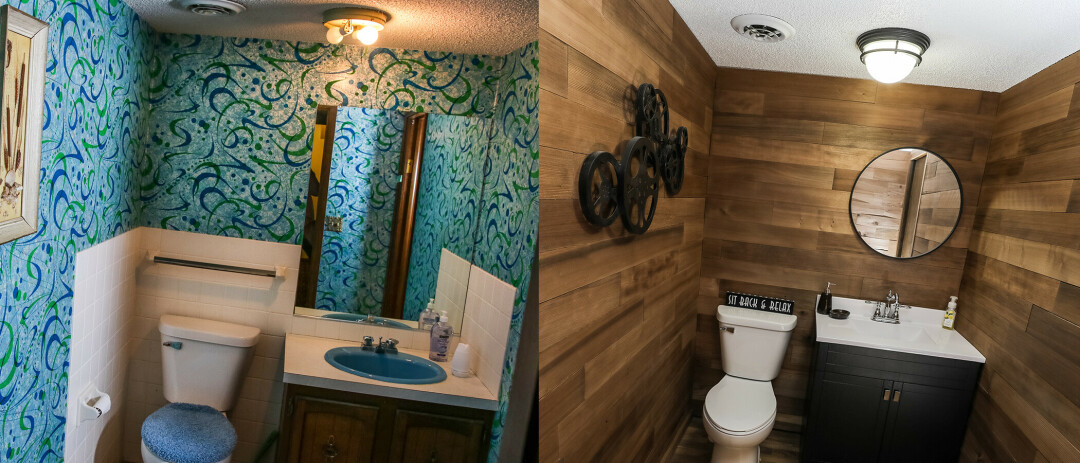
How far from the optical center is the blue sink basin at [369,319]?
92cm

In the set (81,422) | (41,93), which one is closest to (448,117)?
(41,93)

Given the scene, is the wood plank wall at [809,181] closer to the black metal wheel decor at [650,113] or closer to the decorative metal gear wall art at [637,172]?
the decorative metal gear wall art at [637,172]

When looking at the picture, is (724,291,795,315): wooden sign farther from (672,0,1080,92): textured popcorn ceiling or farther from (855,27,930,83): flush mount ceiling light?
(855,27,930,83): flush mount ceiling light

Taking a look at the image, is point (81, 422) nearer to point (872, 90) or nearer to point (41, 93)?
point (41, 93)

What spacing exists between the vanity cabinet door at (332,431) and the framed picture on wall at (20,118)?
15.9 inches

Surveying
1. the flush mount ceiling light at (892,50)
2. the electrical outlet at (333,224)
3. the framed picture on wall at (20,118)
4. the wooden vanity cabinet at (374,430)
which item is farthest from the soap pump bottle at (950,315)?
the framed picture on wall at (20,118)

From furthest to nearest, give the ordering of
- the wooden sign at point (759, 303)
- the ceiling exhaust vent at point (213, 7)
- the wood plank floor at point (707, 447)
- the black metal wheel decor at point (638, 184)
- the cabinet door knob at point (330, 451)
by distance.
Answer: the wooden sign at point (759, 303), the wood plank floor at point (707, 447), the black metal wheel decor at point (638, 184), the cabinet door knob at point (330, 451), the ceiling exhaust vent at point (213, 7)

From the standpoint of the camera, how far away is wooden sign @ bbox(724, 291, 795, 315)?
11.0ft

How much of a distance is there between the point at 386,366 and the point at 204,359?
24cm

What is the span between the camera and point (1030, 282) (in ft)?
8.20

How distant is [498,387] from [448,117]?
15.7 inches

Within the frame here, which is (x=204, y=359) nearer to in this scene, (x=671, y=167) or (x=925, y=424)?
(x=671, y=167)

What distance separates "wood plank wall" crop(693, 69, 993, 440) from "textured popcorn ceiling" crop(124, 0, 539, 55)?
2.59 meters

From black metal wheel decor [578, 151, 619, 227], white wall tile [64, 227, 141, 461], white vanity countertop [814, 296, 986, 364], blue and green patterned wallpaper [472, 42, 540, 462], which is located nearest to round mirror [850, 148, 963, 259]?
white vanity countertop [814, 296, 986, 364]
